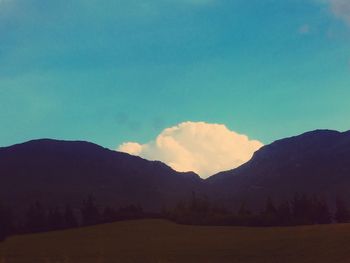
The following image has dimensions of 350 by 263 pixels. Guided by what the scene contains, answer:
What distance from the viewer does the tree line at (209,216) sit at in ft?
336

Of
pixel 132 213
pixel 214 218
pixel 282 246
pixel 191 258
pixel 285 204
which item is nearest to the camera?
pixel 191 258

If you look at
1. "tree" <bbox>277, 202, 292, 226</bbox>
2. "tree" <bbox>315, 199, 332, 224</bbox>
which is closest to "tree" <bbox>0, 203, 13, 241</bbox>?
"tree" <bbox>277, 202, 292, 226</bbox>

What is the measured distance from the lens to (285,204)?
11312 cm

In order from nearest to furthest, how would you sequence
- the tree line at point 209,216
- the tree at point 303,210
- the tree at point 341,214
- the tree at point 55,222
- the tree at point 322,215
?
the tree line at point 209,216, the tree at point 322,215, the tree at point 303,210, the tree at point 341,214, the tree at point 55,222

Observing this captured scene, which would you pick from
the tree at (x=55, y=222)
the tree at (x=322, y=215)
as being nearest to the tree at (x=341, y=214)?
the tree at (x=322, y=215)

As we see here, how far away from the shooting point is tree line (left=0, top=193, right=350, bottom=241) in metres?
102

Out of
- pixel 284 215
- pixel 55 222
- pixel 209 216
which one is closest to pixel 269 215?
pixel 284 215

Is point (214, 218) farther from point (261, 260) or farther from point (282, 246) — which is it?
point (261, 260)

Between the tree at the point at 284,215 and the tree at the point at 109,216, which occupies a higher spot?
the tree at the point at 109,216

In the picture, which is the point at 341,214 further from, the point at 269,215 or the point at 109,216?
the point at 109,216

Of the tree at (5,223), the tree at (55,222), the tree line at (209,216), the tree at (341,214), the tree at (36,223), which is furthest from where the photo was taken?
the tree at (55,222)

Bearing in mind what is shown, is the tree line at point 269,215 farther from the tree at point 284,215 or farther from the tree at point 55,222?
the tree at point 55,222

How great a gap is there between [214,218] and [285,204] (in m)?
18.0

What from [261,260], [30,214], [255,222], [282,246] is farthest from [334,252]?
[30,214]
